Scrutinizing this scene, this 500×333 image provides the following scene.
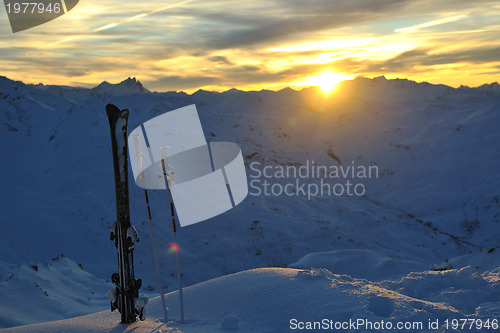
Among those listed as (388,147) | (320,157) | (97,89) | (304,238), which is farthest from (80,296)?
(97,89)

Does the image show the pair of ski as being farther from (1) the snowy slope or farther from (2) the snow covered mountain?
(2) the snow covered mountain

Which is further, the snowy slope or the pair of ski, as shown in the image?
the pair of ski

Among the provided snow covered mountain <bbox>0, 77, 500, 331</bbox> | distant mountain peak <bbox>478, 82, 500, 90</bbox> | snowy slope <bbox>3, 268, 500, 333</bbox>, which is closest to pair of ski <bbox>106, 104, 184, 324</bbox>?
snowy slope <bbox>3, 268, 500, 333</bbox>

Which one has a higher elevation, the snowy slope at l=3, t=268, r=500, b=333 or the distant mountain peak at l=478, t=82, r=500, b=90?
the distant mountain peak at l=478, t=82, r=500, b=90

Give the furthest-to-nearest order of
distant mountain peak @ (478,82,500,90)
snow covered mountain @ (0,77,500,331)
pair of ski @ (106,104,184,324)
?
distant mountain peak @ (478,82,500,90), snow covered mountain @ (0,77,500,331), pair of ski @ (106,104,184,324)

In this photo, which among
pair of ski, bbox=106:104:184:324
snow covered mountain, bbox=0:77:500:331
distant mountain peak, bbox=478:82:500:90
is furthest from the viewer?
distant mountain peak, bbox=478:82:500:90

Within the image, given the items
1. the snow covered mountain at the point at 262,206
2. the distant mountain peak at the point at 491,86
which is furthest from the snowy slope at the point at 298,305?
the distant mountain peak at the point at 491,86

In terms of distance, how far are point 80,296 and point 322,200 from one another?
1729cm

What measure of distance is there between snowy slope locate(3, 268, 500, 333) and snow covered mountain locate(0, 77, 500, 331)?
0.21 m

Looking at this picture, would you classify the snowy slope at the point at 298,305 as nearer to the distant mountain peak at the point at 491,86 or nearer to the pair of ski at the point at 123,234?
the pair of ski at the point at 123,234

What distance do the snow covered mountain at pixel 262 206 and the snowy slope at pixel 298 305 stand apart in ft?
0.70

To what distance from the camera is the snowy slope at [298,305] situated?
20.9ft

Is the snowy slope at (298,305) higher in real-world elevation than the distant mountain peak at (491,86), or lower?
lower

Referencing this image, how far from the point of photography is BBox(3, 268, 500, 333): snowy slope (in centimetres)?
638
